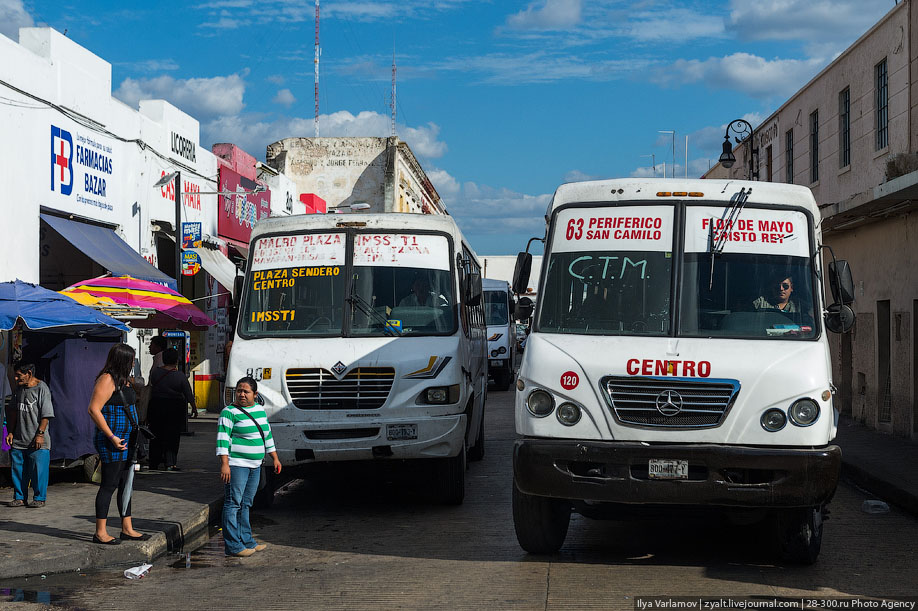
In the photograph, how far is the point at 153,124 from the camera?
19.6m

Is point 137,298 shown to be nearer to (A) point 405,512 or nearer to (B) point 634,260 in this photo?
(A) point 405,512

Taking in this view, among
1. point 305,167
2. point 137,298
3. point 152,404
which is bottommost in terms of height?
point 152,404

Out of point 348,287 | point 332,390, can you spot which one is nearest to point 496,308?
point 348,287

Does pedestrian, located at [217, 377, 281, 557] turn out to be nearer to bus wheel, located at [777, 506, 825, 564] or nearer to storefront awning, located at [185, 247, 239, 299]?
bus wheel, located at [777, 506, 825, 564]

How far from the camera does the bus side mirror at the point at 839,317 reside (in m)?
7.91

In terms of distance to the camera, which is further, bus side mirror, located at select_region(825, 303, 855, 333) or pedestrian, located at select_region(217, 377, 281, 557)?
Answer: pedestrian, located at select_region(217, 377, 281, 557)

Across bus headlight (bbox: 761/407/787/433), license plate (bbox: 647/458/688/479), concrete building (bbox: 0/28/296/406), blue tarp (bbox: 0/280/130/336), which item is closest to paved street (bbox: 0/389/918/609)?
license plate (bbox: 647/458/688/479)

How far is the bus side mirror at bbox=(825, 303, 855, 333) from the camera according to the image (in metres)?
7.91

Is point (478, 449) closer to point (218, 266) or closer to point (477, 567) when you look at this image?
point (477, 567)

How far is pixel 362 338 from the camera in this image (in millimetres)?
10594

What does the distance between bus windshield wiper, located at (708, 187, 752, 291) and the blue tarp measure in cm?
599

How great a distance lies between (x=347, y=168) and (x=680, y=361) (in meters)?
41.5

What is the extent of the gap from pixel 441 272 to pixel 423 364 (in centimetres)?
123

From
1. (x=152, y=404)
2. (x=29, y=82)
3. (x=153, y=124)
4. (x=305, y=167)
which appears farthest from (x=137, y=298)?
(x=305, y=167)
